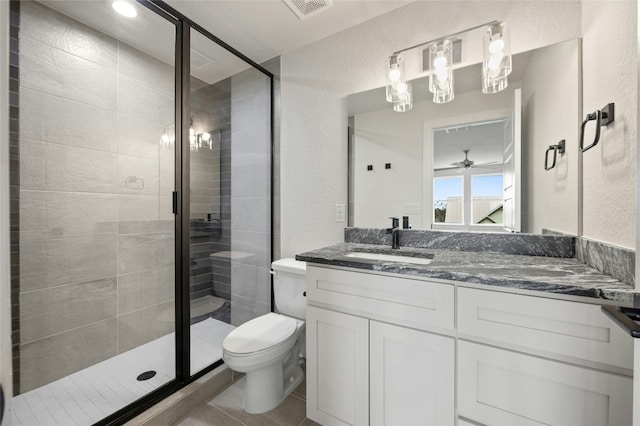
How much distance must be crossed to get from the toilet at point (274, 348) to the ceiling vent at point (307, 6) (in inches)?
64.9

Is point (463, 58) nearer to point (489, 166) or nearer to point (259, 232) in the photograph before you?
point (489, 166)

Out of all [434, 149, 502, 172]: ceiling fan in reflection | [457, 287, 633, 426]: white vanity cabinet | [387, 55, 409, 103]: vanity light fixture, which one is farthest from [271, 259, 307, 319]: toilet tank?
[387, 55, 409, 103]: vanity light fixture

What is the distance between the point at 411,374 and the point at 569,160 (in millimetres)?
1229

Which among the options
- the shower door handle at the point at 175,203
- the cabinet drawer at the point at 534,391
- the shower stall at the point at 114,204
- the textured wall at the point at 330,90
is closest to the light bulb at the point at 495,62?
the textured wall at the point at 330,90

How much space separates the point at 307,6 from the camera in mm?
1600

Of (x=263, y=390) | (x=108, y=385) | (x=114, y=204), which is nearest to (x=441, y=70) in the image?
(x=263, y=390)

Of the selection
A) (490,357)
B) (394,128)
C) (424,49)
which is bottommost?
(490,357)

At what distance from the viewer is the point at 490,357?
2.96ft

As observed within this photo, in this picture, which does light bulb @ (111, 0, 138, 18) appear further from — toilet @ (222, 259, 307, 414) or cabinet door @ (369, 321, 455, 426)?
cabinet door @ (369, 321, 455, 426)

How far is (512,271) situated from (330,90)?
1.60m

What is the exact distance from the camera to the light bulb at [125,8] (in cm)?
153

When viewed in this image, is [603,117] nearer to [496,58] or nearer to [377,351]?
[496,58]

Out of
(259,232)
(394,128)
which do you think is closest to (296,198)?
(259,232)

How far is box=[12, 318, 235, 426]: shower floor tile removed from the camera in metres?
1.36
